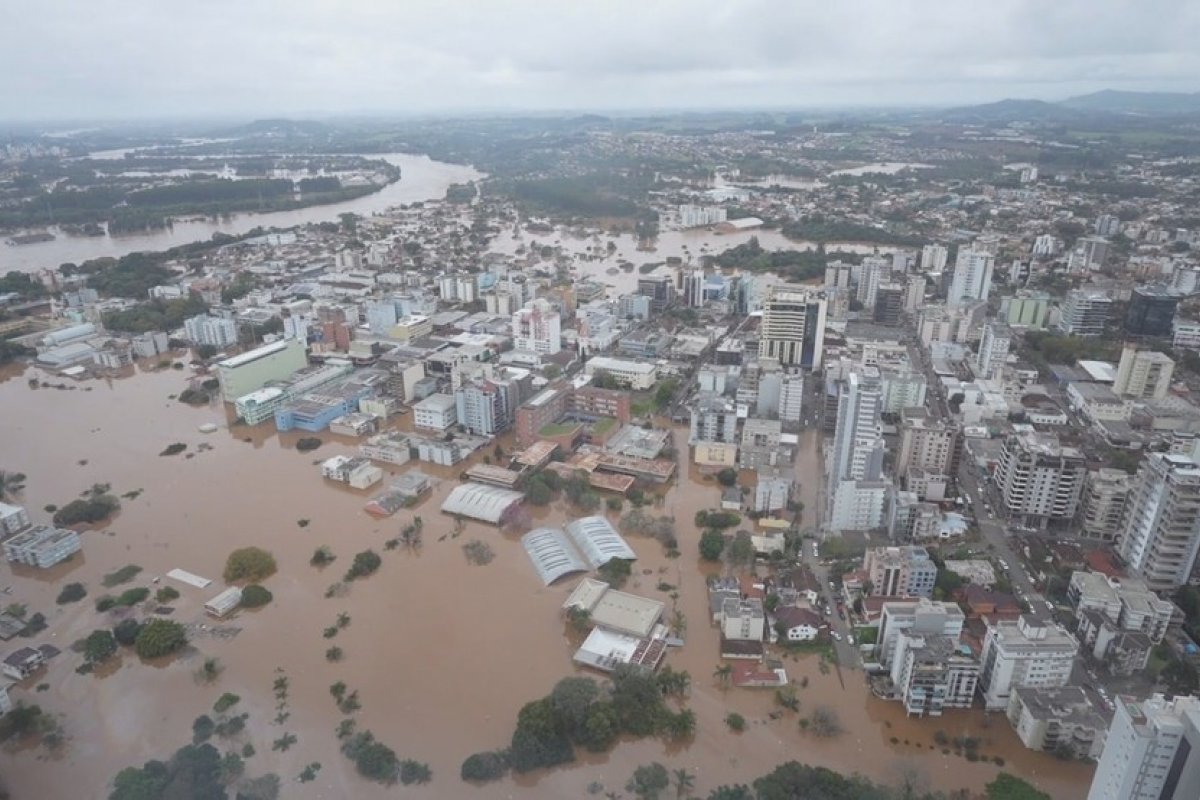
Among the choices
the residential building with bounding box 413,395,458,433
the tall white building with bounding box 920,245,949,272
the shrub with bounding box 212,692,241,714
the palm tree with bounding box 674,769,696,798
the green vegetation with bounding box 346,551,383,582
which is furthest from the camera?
the tall white building with bounding box 920,245,949,272

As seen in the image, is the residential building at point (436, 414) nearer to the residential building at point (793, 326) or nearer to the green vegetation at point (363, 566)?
the green vegetation at point (363, 566)

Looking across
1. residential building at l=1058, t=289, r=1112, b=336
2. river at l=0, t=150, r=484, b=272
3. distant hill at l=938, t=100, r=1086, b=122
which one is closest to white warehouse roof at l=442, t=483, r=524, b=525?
residential building at l=1058, t=289, r=1112, b=336

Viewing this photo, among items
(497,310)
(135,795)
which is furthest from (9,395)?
(135,795)

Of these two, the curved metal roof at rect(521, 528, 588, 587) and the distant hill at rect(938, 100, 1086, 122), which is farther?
the distant hill at rect(938, 100, 1086, 122)

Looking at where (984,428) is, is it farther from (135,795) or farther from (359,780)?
(135,795)

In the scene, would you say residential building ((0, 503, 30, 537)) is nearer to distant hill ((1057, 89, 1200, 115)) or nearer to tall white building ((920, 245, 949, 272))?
tall white building ((920, 245, 949, 272))

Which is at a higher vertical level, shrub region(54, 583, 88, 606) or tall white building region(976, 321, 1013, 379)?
tall white building region(976, 321, 1013, 379)

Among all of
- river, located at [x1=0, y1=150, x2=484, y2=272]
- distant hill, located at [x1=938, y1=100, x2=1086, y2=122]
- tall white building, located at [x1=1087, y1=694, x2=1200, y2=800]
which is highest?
distant hill, located at [x1=938, y1=100, x2=1086, y2=122]
